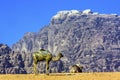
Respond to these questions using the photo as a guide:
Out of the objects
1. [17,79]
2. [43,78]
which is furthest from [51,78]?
[17,79]

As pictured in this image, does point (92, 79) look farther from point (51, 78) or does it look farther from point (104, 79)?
point (51, 78)

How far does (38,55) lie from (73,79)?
18.7 feet

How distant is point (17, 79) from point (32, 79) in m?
1.36

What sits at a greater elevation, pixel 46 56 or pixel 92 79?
pixel 46 56

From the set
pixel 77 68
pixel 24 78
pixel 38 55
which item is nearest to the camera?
pixel 24 78

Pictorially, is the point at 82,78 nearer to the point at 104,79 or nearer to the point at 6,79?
the point at 104,79

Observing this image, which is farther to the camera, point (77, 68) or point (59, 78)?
point (77, 68)

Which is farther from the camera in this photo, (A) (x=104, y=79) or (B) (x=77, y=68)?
(B) (x=77, y=68)

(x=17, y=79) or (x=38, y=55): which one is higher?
(x=38, y=55)

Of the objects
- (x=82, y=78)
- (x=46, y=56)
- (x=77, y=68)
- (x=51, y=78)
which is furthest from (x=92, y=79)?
(x=77, y=68)

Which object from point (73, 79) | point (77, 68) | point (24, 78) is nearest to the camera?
point (73, 79)

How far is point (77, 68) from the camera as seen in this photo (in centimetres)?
4588

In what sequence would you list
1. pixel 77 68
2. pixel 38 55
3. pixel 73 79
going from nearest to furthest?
pixel 73 79 < pixel 38 55 < pixel 77 68

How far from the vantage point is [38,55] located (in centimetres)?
3647
